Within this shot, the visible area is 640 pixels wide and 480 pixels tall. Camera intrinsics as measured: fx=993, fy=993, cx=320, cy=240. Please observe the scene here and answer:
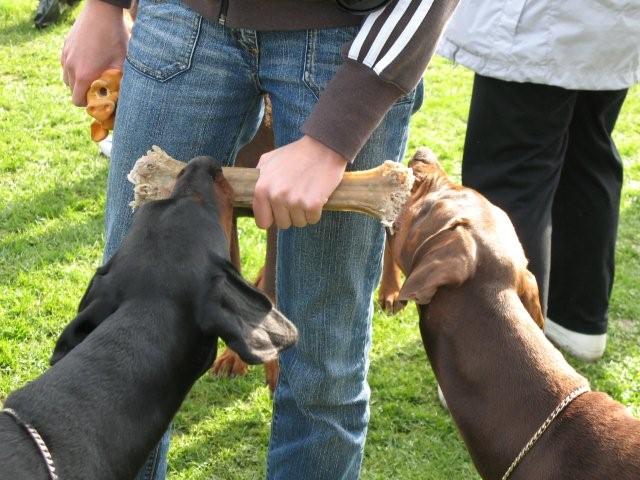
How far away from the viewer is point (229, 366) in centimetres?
482

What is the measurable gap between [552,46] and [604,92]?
1.41 feet

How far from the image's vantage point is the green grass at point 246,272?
4453 mm

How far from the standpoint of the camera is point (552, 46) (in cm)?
Result: 412

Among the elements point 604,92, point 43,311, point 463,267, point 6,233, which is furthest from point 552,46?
point 6,233

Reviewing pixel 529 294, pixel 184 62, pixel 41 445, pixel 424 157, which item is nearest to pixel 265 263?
pixel 424 157

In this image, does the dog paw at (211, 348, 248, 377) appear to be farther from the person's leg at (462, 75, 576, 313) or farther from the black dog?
the black dog

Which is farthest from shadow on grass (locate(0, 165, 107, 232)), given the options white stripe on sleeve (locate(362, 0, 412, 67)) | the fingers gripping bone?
white stripe on sleeve (locate(362, 0, 412, 67))

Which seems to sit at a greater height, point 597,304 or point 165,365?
point 165,365

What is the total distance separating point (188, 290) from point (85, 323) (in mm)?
315

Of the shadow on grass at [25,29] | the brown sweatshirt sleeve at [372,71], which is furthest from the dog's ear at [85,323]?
the shadow on grass at [25,29]

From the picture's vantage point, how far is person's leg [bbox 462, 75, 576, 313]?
13.8 feet

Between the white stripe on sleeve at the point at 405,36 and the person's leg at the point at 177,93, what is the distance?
1.53 ft

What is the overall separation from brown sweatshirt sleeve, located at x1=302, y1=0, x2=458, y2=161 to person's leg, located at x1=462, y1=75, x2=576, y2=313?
4.82ft

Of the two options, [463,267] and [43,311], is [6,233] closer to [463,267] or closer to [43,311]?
[43,311]
